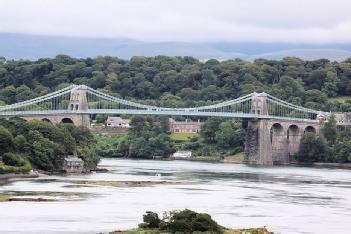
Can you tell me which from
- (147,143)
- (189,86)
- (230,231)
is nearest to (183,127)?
(147,143)

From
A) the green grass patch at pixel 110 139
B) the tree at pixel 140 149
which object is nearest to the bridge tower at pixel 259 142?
the tree at pixel 140 149

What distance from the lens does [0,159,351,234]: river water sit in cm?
5378

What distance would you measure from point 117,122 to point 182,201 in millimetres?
86602

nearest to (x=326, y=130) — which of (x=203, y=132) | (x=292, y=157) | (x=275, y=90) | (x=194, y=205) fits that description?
(x=292, y=157)

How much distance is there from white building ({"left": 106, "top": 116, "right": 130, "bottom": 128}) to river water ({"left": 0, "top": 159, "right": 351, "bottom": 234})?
53788 mm

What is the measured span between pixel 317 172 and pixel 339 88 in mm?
50929

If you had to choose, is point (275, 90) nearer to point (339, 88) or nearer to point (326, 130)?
point (339, 88)

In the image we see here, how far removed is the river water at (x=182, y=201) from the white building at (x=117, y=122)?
2118 inches

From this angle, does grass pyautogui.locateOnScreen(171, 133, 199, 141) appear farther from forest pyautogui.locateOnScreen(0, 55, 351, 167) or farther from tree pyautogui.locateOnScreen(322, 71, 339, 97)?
tree pyautogui.locateOnScreen(322, 71, 339, 97)

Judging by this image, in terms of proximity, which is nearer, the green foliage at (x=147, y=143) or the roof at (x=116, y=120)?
the green foliage at (x=147, y=143)

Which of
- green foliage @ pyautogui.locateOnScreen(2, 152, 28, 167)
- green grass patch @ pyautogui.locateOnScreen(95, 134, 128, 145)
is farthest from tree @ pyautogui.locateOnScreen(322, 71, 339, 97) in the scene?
green foliage @ pyautogui.locateOnScreen(2, 152, 28, 167)

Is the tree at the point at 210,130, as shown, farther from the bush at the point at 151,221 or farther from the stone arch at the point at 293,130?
the bush at the point at 151,221

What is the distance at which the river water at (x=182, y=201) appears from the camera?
2117 inches

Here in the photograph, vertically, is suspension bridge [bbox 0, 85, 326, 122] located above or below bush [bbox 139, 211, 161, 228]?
above
